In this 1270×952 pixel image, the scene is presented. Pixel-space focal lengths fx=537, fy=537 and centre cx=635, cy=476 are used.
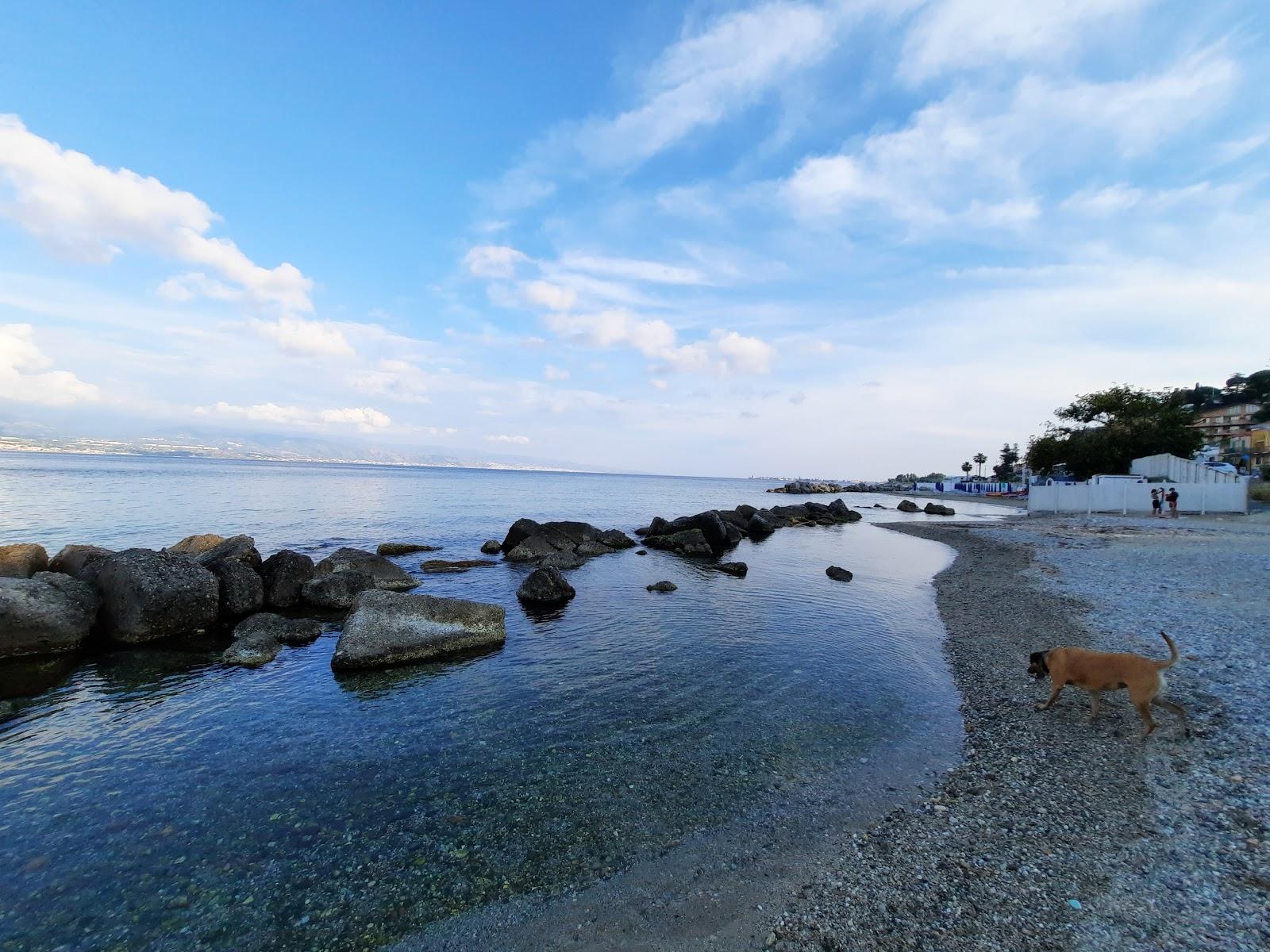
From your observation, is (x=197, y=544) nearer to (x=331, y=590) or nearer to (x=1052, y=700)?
(x=331, y=590)

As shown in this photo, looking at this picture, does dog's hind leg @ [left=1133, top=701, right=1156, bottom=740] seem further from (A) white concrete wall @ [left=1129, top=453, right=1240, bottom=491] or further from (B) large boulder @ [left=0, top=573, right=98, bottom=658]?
(A) white concrete wall @ [left=1129, top=453, right=1240, bottom=491]

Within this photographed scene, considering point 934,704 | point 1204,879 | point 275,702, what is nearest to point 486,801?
point 275,702

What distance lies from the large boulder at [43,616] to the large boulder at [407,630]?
636 cm

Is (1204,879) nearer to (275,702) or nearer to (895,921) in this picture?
(895,921)

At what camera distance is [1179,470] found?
163 feet

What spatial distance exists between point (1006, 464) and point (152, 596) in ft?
650

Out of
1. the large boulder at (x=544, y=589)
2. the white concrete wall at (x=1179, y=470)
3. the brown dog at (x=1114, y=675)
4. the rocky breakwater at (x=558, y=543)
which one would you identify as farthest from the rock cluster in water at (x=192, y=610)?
the white concrete wall at (x=1179, y=470)

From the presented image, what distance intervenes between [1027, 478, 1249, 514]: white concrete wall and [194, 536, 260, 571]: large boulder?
65030 millimetres

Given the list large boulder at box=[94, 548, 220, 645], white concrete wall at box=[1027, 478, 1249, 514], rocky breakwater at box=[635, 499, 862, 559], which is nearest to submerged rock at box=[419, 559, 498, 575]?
large boulder at box=[94, 548, 220, 645]

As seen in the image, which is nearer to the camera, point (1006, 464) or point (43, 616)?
point (43, 616)

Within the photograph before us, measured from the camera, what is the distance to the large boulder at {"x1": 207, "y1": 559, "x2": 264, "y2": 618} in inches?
642

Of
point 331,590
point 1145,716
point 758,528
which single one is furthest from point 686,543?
point 1145,716

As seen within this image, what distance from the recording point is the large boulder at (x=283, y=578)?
1761 centimetres

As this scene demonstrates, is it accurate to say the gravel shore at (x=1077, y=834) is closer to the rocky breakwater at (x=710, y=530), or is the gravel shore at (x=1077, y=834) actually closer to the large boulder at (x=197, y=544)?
the rocky breakwater at (x=710, y=530)
